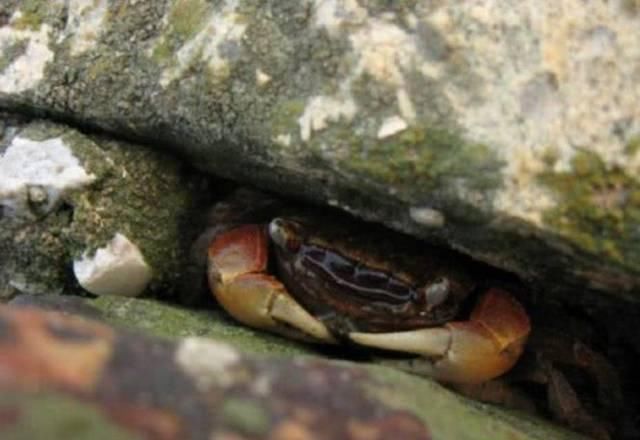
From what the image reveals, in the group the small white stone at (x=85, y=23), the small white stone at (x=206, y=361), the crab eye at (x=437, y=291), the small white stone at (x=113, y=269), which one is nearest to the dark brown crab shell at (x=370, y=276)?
the crab eye at (x=437, y=291)

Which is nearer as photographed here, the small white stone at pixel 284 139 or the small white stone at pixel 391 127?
the small white stone at pixel 391 127

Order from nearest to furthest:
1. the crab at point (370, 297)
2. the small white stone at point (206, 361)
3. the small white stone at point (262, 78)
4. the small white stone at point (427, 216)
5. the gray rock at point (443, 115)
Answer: the small white stone at point (206, 361)
the gray rock at point (443, 115)
the small white stone at point (427, 216)
the small white stone at point (262, 78)
the crab at point (370, 297)

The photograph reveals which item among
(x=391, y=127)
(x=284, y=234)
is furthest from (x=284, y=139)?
(x=284, y=234)

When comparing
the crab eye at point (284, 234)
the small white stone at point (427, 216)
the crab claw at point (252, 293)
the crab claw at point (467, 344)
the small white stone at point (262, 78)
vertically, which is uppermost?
the small white stone at point (262, 78)

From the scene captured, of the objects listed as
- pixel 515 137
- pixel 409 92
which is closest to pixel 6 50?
pixel 409 92

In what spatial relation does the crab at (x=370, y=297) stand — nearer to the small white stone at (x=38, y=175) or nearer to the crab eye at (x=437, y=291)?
the crab eye at (x=437, y=291)

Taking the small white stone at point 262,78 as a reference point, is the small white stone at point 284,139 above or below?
below

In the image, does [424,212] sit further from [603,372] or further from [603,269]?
[603,372]
